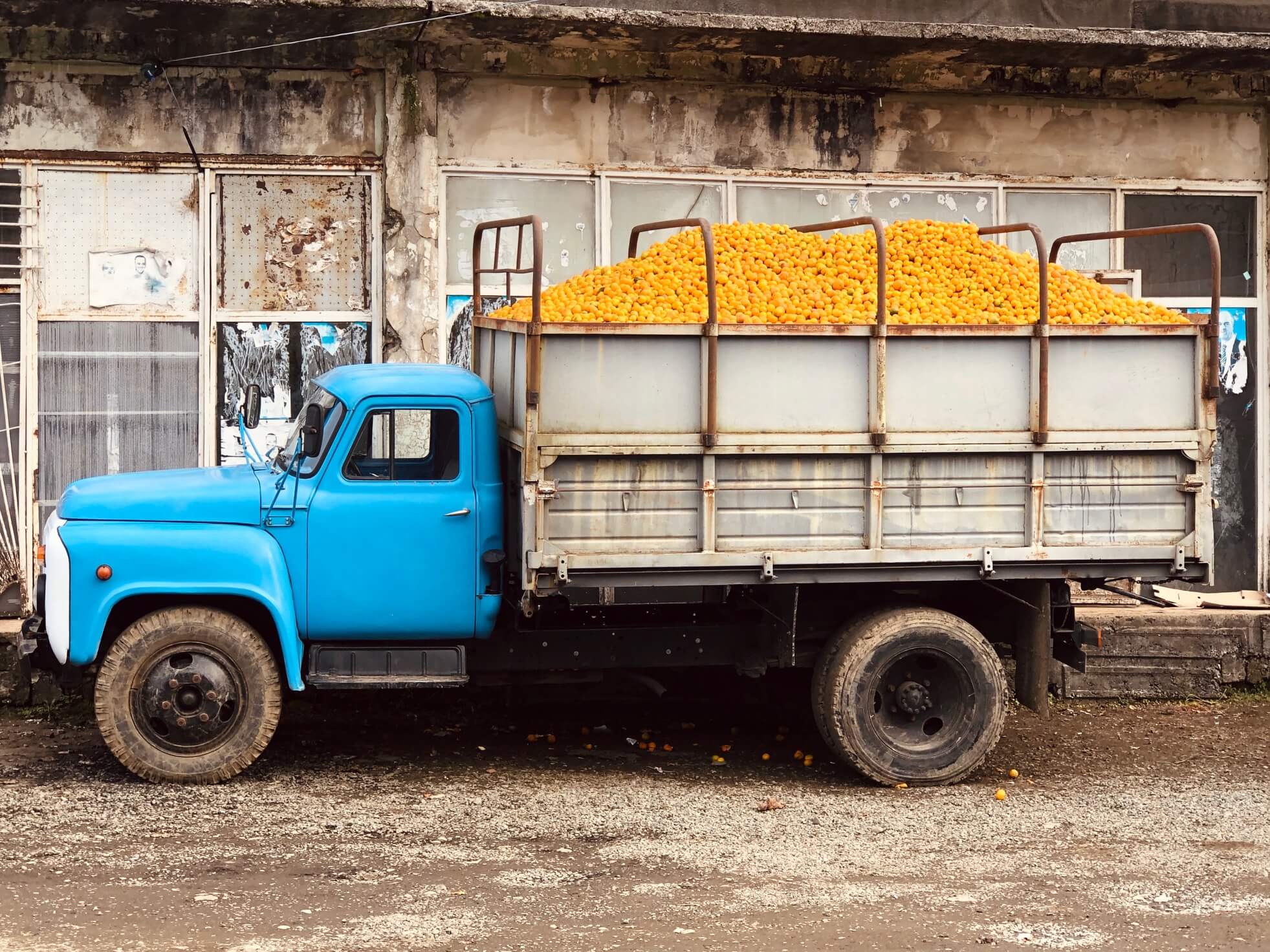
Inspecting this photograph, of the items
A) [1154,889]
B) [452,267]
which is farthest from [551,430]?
[452,267]

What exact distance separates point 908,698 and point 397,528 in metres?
2.82

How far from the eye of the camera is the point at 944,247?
8648mm

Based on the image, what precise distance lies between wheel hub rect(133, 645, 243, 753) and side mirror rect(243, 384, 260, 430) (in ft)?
4.05

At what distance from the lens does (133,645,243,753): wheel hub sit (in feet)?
25.8

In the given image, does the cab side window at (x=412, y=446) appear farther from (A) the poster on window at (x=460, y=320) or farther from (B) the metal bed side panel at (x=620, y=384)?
(A) the poster on window at (x=460, y=320)

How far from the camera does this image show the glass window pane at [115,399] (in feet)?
37.8

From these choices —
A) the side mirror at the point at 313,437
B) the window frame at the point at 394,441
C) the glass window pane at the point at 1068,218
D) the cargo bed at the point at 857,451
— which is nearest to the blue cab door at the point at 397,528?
the window frame at the point at 394,441

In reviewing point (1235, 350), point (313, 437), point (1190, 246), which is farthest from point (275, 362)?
point (1235, 350)

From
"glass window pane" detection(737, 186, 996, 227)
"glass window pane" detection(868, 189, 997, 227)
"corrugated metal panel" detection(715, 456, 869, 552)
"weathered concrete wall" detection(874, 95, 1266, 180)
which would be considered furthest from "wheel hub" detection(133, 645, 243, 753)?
"weathered concrete wall" detection(874, 95, 1266, 180)

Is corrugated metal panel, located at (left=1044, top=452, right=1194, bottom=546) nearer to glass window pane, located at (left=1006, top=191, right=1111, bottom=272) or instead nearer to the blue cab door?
the blue cab door

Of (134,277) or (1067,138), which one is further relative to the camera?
(1067,138)

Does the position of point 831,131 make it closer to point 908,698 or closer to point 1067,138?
point 1067,138

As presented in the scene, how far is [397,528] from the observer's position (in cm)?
805

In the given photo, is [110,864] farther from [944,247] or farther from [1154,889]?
[944,247]
